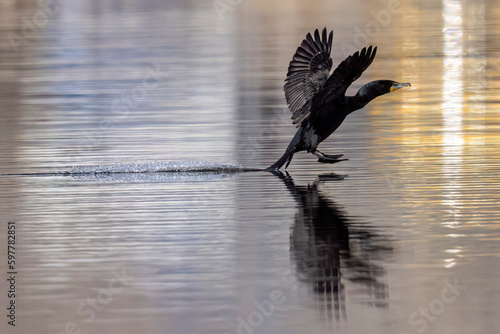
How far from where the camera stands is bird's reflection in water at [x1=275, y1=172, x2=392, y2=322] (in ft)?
25.7

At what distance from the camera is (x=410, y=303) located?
762cm

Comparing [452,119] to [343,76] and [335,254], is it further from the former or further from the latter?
[335,254]

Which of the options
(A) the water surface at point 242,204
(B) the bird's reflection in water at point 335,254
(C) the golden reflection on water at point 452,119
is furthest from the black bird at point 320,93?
(B) the bird's reflection in water at point 335,254

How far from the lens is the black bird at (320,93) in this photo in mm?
12977

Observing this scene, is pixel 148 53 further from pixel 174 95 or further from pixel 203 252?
pixel 203 252

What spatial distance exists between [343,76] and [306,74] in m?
0.84

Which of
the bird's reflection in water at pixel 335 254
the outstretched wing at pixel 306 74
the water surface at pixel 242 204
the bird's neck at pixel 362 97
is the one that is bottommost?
the bird's reflection in water at pixel 335 254

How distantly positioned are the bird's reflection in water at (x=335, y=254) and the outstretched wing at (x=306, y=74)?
226 cm

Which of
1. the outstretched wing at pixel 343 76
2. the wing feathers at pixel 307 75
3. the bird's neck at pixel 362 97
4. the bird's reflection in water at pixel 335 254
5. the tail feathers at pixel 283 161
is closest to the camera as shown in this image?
the bird's reflection in water at pixel 335 254

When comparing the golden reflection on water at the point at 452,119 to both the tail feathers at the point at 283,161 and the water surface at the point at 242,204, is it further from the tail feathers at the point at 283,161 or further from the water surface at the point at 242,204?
the tail feathers at the point at 283,161

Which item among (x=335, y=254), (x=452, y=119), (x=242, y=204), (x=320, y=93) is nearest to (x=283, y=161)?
(x=320, y=93)

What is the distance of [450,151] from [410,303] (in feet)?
22.6

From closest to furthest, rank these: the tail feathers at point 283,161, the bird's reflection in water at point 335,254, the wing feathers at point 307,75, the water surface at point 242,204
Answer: the water surface at point 242,204 → the bird's reflection in water at point 335,254 → the tail feathers at point 283,161 → the wing feathers at point 307,75

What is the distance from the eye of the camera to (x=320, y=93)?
1333cm
